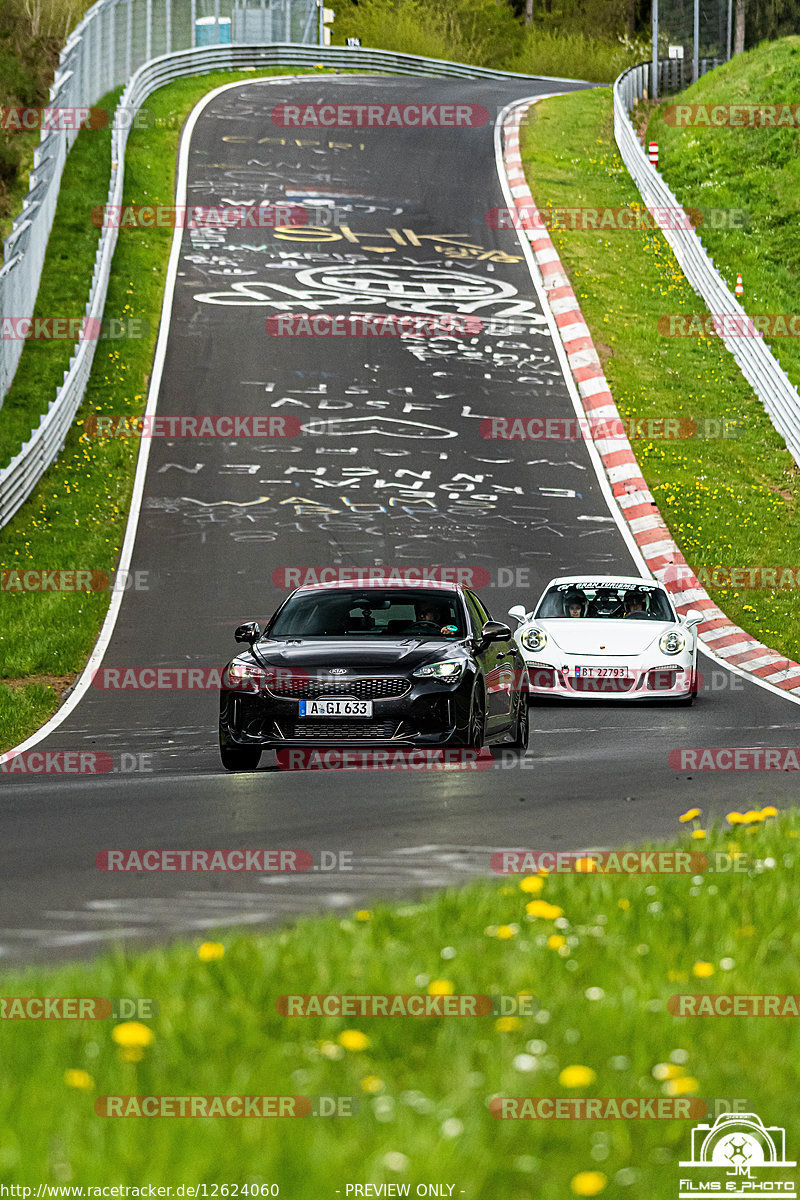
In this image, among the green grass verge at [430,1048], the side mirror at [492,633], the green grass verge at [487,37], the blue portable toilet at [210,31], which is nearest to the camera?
the green grass verge at [430,1048]

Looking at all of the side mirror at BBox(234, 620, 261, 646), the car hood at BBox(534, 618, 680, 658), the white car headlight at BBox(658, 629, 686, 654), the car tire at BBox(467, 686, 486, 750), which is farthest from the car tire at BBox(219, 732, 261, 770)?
the white car headlight at BBox(658, 629, 686, 654)

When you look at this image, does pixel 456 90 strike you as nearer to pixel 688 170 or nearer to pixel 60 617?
pixel 688 170

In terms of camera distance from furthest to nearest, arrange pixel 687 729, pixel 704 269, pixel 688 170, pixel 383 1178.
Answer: pixel 688 170 → pixel 704 269 → pixel 687 729 → pixel 383 1178

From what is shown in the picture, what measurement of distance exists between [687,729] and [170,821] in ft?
21.1

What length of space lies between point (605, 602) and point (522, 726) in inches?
185

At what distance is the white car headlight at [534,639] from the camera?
16.7 meters

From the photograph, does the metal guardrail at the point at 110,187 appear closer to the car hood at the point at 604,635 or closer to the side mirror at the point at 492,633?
the car hood at the point at 604,635

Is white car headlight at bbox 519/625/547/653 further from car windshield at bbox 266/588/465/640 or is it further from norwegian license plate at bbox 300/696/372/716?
norwegian license plate at bbox 300/696/372/716

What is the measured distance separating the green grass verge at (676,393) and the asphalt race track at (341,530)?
1454 mm

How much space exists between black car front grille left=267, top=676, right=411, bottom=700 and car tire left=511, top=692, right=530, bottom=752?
1.92 m

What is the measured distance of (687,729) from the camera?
14344mm

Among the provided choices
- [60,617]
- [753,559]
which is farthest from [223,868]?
[753,559]

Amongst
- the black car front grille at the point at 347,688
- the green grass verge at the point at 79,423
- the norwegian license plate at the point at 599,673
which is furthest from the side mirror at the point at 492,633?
the green grass verge at the point at 79,423

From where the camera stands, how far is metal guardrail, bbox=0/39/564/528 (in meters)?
26.7
